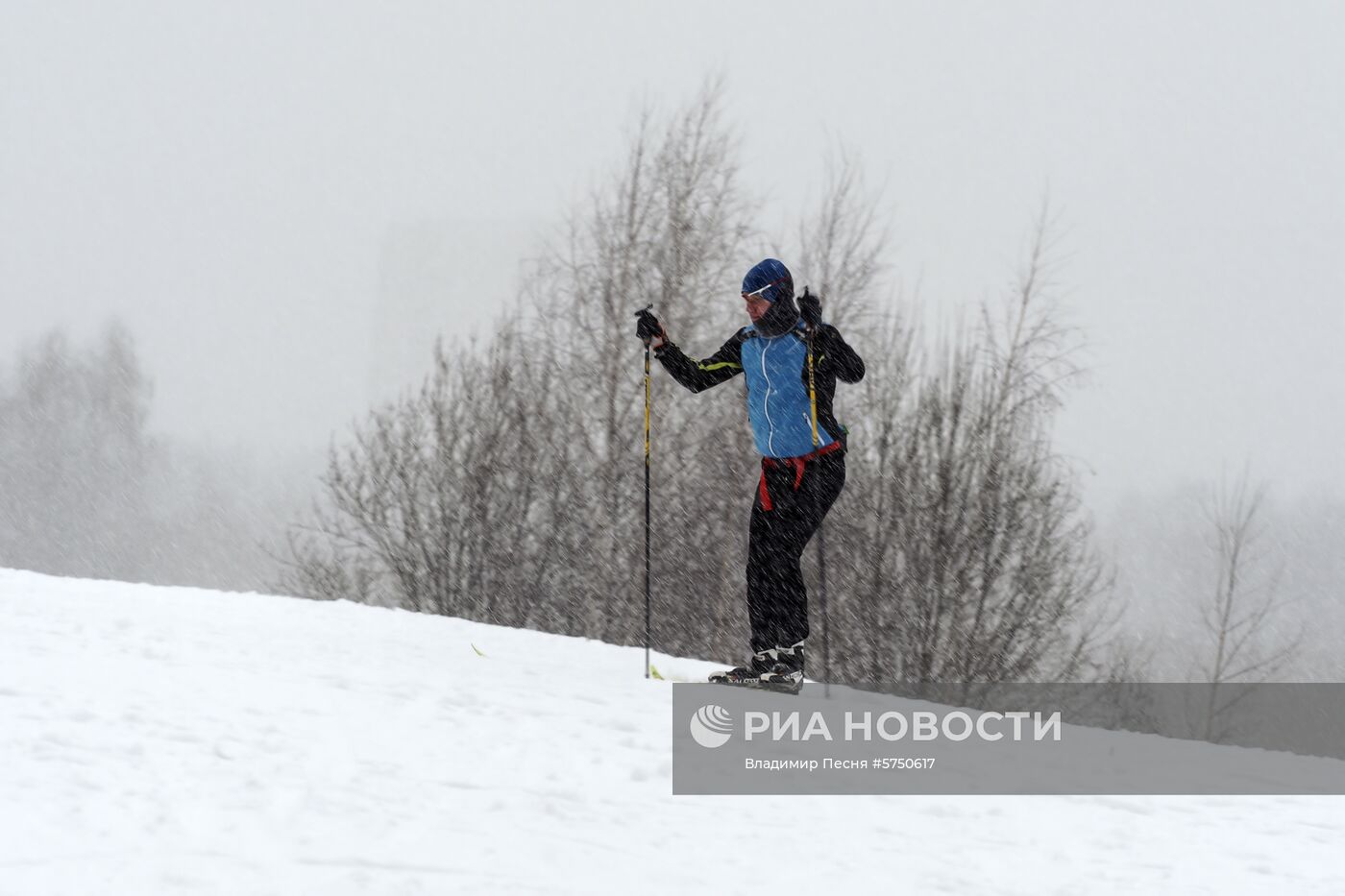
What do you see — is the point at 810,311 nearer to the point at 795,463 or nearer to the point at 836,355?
the point at 836,355

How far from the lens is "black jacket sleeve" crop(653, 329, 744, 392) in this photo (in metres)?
6.50

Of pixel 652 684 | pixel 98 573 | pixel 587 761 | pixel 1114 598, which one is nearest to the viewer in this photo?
pixel 587 761

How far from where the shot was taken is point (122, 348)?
252 feet

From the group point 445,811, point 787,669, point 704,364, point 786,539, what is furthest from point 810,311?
point 445,811

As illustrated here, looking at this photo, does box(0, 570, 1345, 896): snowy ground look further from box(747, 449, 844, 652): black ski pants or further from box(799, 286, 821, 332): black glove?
box(799, 286, 821, 332): black glove

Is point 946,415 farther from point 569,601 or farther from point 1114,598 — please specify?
point 569,601

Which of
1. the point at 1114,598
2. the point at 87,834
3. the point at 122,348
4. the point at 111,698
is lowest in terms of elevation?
the point at 87,834

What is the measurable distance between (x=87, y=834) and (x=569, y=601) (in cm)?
1839

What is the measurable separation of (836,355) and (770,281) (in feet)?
1.54

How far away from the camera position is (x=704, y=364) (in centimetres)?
652

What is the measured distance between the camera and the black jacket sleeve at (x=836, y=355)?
6.05m

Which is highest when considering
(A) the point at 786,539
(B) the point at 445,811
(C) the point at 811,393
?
(C) the point at 811,393

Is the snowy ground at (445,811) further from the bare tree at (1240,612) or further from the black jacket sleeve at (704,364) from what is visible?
the bare tree at (1240,612)

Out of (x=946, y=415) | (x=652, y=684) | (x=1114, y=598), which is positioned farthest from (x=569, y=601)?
(x=652, y=684)
